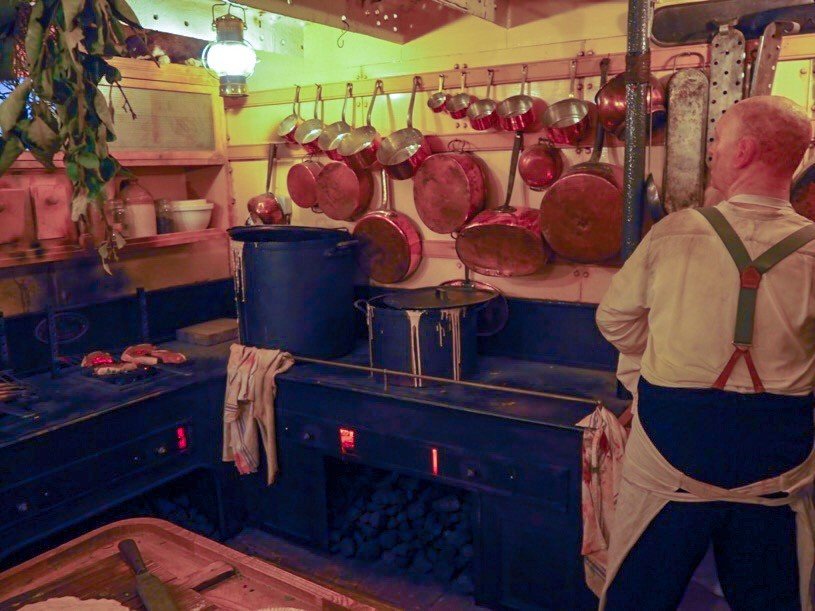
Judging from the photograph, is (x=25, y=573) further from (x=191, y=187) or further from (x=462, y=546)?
(x=191, y=187)

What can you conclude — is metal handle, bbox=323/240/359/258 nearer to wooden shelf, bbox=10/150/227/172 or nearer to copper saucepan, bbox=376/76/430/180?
copper saucepan, bbox=376/76/430/180

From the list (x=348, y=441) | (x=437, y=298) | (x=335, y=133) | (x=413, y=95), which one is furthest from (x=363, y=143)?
(x=348, y=441)

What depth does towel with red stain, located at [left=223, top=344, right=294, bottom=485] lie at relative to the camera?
3061 millimetres

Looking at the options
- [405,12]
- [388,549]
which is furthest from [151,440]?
[405,12]

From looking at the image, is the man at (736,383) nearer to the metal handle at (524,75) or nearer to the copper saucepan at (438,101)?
the metal handle at (524,75)

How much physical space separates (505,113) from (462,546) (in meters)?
1.81

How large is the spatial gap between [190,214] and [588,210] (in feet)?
6.57

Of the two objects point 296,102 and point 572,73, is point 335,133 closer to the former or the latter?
point 296,102

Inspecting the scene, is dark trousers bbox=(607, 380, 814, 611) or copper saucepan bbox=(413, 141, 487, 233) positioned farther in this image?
copper saucepan bbox=(413, 141, 487, 233)

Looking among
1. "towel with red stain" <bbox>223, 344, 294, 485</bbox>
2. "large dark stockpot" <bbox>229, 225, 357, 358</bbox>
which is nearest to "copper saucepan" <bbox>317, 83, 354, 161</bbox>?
"large dark stockpot" <bbox>229, 225, 357, 358</bbox>

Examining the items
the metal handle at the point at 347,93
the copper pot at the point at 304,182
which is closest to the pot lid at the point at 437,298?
the copper pot at the point at 304,182

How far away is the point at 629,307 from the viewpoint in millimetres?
1895

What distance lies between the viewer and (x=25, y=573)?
4.94 feet

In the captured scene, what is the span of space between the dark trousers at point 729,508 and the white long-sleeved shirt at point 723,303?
5 centimetres
